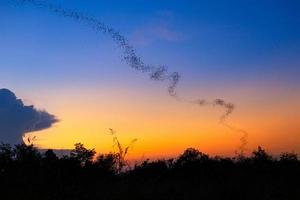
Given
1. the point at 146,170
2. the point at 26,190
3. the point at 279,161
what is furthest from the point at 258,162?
the point at 26,190

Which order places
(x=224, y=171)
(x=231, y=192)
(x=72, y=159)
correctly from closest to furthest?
(x=231, y=192) → (x=224, y=171) → (x=72, y=159)

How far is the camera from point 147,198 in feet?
92.4

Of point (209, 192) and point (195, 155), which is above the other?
point (195, 155)

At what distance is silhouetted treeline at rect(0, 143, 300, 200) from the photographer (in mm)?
27938

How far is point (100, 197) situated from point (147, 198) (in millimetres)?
2684

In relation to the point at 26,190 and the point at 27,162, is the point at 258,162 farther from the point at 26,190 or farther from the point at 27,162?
the point at 26,190

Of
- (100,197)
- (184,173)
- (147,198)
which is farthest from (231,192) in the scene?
(184,173)

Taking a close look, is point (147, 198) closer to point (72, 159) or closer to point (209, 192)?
point (209, 192)

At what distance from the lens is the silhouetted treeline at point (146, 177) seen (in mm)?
27938

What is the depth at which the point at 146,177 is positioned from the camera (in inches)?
2343

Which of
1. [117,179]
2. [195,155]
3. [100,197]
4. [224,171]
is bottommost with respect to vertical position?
[100,197]

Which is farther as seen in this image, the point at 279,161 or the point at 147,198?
the point at 279,161

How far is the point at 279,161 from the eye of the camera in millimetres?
61812

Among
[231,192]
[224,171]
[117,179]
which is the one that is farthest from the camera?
[224,171]
